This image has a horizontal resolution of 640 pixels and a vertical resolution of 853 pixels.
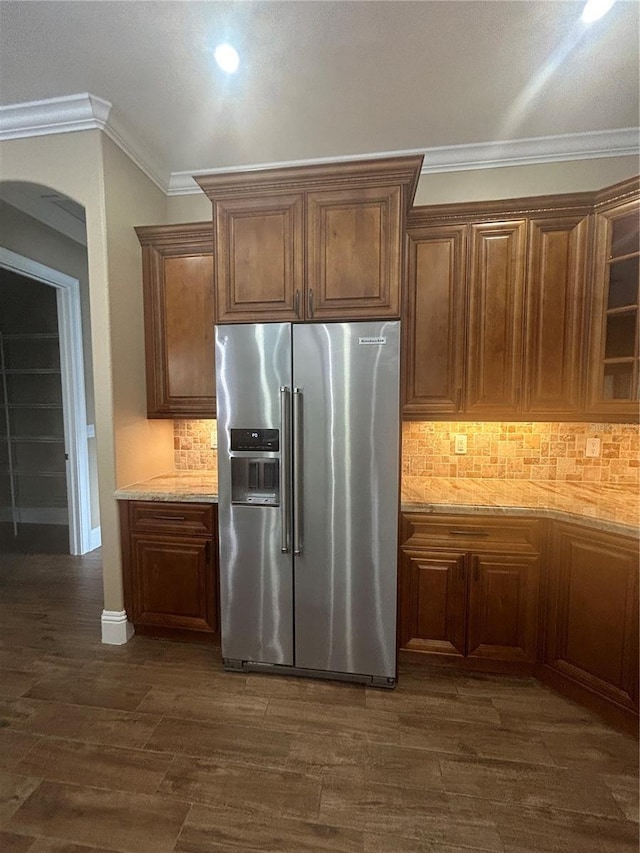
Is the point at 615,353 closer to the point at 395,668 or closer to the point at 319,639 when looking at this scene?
the point at 395,668

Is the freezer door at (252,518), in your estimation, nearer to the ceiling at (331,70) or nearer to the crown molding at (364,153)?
the crown molding at (364,153)

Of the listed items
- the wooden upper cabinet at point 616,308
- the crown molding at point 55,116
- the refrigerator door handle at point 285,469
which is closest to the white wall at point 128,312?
the crown molding at point 55,116

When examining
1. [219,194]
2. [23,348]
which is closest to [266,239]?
[219,194]

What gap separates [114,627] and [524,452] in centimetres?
283

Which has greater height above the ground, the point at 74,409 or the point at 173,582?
the point at 74,409

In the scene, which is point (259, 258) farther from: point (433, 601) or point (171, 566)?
point (433, 601)

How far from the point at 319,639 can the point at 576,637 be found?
1.28 meters

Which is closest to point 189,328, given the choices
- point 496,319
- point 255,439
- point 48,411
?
point 255,439

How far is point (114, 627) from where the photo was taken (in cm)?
243

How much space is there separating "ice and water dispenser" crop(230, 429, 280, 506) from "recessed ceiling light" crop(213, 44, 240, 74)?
1.74 m

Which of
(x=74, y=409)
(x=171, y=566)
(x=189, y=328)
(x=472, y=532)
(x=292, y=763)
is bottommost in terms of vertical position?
(x=292, y=763)

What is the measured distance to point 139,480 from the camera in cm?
258

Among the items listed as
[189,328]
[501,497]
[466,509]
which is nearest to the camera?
[466,509]

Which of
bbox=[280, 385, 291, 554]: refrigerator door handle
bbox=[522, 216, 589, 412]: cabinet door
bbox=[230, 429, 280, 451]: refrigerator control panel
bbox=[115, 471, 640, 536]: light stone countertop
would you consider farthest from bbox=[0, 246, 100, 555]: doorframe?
bbox=[522, 216, 589, 412]: cabinet door
